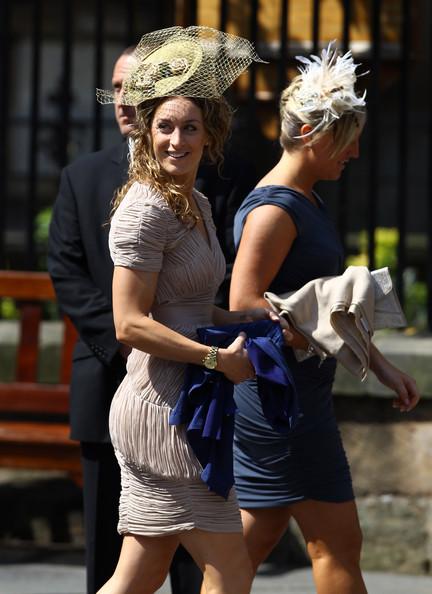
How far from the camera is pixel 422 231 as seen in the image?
9992mm

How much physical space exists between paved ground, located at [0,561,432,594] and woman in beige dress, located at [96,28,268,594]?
77.3 inches

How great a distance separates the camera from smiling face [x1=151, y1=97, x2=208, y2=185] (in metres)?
3.49

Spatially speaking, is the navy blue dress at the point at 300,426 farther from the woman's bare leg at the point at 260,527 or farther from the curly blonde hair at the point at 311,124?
the curly blonde hair at the point at 311,124

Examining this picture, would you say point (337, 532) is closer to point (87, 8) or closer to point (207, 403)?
point (207, 403)

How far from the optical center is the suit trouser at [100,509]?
4477 millimetres

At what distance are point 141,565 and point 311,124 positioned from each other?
52.1 inches

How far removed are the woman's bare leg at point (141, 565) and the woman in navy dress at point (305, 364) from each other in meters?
0.56

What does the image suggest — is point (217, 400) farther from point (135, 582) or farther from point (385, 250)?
point (385, 250)

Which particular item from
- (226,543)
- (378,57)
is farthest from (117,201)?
(378,57)

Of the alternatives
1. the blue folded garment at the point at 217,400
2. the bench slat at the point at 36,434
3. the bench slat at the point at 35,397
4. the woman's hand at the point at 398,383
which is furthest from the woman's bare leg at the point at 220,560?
the bench slat at the point at 35,397

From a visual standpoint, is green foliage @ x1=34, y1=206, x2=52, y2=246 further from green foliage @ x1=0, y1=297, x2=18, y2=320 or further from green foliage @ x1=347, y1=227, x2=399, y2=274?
green foliage @ x1=347, y1=227, x2=399, y2=274

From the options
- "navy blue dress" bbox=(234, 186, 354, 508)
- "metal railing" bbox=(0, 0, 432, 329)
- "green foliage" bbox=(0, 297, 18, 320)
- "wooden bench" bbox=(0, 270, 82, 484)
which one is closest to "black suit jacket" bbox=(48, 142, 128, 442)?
"navy blue dress" bbox=(234, 186, 354, 508)

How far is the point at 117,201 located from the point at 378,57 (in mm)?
2728

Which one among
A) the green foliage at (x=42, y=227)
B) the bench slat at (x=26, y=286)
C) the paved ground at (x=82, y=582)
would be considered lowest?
the paved ground at (x=82, y=582)
